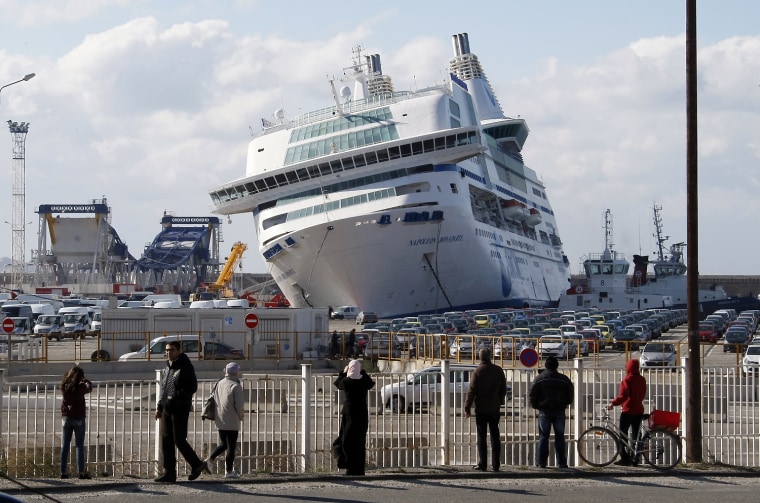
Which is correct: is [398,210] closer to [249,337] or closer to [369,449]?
[249,337]

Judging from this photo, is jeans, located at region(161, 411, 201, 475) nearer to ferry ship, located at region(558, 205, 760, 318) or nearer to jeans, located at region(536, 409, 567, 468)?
jeans, located at region(536, 409, 567, 468)

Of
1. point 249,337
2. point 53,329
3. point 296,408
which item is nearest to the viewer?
point 296,408

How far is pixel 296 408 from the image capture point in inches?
513

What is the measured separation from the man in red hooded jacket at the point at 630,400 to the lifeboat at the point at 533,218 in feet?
224

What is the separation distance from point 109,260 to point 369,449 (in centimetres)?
11668

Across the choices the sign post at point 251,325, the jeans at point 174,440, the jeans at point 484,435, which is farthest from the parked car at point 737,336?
the jeans at point 174,440

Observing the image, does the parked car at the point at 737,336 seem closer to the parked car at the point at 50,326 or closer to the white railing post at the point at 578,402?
the parked car at the point at 50,326

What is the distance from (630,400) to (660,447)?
2.00 ft

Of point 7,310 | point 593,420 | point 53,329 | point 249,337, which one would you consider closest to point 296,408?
point 593,420

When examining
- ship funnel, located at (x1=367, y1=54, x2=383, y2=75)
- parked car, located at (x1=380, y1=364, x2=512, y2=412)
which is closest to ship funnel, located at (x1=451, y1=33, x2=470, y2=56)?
ship funnel, located at (x1=367, y1=54, x2=383, y2=75)

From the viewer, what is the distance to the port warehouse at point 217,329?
112ft

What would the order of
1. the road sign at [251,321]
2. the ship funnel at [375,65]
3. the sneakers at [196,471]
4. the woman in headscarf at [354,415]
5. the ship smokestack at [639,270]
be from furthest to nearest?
the ship smokestack at [639,270] → the ship funnel at [375,65] → the road sign at [251,321] → the woman in headscarf at [354,415] → the sneakers at [196,471]

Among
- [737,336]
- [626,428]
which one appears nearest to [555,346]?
[737,336]

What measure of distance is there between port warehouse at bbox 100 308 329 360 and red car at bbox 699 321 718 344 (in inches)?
779
